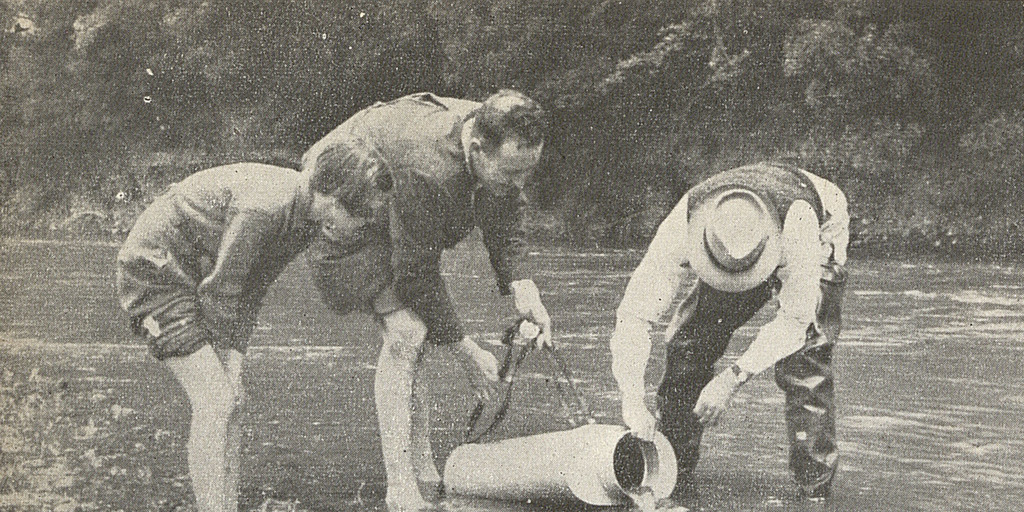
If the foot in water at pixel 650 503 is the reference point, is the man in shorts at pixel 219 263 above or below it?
above

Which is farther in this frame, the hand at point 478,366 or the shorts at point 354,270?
the hand at point 478,366

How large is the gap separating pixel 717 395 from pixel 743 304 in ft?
1.40

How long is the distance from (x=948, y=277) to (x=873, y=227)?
0.51 m

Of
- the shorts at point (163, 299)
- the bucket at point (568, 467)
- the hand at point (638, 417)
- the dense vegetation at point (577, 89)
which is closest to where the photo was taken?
the shorts at point (163, 299)

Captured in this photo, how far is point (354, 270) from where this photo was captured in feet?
15.9

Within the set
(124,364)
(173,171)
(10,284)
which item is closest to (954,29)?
(173,171)

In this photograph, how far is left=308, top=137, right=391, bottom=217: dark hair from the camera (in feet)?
15.6

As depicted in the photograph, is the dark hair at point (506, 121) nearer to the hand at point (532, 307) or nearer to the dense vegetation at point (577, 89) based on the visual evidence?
the dense vegetation at point (577, 89)

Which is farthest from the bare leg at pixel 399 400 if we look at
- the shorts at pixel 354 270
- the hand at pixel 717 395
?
the hand at pixel 717 395

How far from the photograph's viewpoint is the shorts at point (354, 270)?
479cm

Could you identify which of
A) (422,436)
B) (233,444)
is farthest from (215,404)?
(422,436)

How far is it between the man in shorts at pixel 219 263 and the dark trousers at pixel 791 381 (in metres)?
1.47

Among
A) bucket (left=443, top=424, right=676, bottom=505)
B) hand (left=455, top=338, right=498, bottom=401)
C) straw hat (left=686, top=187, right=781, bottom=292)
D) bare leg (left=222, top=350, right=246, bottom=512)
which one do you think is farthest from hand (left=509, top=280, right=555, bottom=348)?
bare leg (left=222, top=350, right=246, bottom=512)

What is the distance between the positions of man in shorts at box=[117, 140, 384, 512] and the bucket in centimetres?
98
